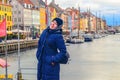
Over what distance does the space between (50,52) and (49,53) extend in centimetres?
2

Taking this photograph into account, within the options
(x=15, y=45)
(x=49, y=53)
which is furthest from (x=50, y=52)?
(x=15, y=45)

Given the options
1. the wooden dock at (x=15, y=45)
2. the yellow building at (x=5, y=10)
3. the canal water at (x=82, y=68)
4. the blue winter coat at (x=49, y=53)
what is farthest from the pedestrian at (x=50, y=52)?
the yellow building at (x=5, y=10)

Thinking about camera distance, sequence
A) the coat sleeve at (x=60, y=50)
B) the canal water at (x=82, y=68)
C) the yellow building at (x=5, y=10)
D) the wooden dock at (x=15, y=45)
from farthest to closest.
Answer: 1. the yellow building at (x=5, y=10)
2. the wooden dock at (x=15, y=45)
3. the canal water at (x=82, y=68)
4. the coat sleeve at (x=60, y=50)

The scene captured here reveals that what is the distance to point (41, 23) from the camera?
124000mm

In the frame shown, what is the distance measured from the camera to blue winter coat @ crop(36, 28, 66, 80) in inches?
264

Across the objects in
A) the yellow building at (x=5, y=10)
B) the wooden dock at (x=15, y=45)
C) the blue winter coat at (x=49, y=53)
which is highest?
the yellow building at (x=5, y=10)

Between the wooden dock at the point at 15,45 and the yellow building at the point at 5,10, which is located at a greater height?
the yellow building at the point at 5,10

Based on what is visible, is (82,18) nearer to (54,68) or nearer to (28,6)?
(28,6)

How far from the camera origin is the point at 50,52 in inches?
268

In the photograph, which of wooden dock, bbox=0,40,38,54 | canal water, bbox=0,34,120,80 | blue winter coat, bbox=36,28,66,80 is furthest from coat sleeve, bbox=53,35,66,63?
wooden dock, bbox=0,40,38,54

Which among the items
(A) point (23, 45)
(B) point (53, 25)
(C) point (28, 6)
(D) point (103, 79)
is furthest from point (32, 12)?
(B) point (53, 25)

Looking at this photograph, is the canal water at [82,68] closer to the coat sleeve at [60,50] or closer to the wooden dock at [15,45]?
the wooden dock at [15,45]

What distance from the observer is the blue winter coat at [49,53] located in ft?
22.0

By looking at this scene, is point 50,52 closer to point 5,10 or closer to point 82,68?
point 82,68
